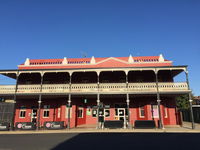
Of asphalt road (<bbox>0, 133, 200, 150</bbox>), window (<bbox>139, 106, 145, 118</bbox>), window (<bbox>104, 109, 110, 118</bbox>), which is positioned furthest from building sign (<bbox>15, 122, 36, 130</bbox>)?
window (<bbox>139, 106, 145, 118</bbox>)

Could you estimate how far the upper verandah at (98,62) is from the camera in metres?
19.1

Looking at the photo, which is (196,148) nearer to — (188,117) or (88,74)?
(88,74)

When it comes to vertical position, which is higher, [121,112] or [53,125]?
[121,112]

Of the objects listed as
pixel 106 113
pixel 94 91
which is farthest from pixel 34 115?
pixel 106 113

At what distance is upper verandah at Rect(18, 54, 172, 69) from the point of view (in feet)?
62.7

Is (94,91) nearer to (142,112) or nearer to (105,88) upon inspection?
(105,88)

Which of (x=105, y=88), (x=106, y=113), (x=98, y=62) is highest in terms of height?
(x=98, y=62)

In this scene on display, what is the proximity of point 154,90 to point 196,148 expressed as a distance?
9.43 metres

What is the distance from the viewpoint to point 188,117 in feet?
81.9

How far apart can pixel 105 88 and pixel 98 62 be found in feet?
16.8

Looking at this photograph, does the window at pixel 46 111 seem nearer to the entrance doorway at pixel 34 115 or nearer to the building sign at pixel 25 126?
the entrance doorway at pixel 34 115

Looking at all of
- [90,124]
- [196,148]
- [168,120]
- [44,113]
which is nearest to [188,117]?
[168,120]

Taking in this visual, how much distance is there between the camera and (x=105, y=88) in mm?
16344

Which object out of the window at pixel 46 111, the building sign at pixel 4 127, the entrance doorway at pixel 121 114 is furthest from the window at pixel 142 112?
the building sign at pixel 4 127
